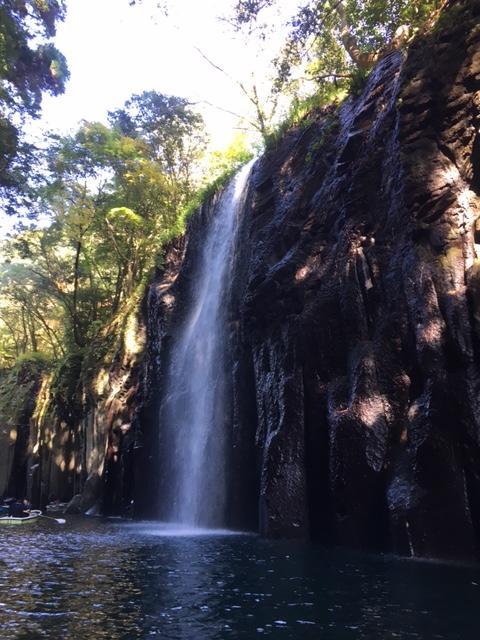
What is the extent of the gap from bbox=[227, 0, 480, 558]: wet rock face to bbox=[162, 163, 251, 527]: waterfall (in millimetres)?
1421

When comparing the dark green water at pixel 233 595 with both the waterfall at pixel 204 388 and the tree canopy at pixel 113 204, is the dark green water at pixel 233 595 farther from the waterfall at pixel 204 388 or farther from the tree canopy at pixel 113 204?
the tree canopy at pixel 113 204

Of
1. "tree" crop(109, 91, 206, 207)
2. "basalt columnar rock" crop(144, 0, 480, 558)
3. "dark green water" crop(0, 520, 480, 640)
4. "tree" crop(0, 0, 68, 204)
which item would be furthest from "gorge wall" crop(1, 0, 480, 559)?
"tree" crop(109, 91, 206, 207)

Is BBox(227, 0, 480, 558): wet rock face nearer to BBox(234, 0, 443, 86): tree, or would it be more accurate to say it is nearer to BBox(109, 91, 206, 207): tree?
BBox(234, 0, 443, 86): tree

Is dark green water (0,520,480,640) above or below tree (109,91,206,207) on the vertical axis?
below

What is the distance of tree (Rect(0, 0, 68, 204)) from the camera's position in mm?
15039

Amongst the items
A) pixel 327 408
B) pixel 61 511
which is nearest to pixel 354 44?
pixel 327 408

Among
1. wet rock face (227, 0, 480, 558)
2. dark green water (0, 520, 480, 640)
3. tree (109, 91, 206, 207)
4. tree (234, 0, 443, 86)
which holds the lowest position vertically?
dark green water (0, 520, 480, 640)

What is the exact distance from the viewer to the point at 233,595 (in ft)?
19.2

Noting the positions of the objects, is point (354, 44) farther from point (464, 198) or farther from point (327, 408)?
point (327, 408)

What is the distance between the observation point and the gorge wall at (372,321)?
27.0 feet

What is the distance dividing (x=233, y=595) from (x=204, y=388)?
34.0 ft

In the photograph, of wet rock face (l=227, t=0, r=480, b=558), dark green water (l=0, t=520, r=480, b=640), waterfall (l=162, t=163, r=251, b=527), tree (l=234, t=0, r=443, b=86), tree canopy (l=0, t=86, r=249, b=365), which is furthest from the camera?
tree canopy (l=0, t=86, r=249, b=365)

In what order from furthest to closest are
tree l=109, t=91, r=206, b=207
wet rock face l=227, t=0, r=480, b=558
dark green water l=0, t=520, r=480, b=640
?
1. tree l=109, t=91, r=206, b=207
2. wet rock face l=227, t=0, r=480, b=558
3. dark green water l=0, t=520, r=480, b=640

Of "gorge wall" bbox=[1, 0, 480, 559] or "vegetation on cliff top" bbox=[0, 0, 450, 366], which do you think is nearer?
"gorge wall" bbox=[1, 0, 480, 559]
